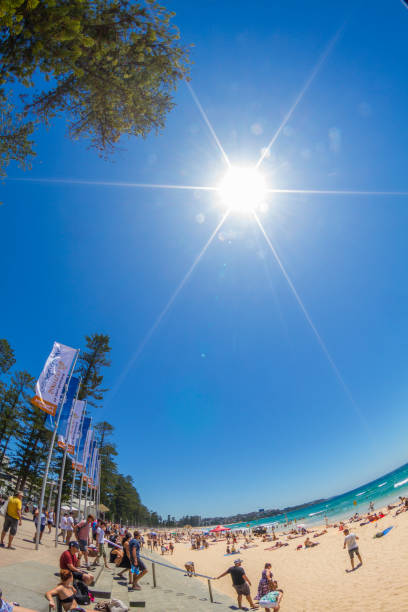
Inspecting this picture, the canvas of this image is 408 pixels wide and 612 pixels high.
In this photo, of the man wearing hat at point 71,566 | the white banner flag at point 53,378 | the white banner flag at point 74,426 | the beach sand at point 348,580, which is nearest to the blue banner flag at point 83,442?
the white banner flag at point 74,426

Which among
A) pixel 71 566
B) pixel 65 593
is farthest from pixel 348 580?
pixel 65 593

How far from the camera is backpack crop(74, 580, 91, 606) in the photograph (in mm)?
4852

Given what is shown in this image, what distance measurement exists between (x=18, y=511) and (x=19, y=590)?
3.76m

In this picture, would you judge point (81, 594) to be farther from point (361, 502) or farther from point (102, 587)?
point (361, 502)

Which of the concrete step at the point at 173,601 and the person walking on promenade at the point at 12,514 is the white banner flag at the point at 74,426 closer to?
the person walking on promenade at the point at 12,514

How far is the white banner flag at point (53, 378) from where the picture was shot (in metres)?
9.93

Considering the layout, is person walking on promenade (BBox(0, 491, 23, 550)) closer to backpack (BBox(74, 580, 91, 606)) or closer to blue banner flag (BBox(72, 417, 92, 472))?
backpack (BBox(74, 580, 91, 606))

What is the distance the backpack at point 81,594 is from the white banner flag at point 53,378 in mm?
5928

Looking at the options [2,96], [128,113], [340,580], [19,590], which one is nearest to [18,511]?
[19,590]

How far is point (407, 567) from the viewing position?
11336 mm

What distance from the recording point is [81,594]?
16.3 feet

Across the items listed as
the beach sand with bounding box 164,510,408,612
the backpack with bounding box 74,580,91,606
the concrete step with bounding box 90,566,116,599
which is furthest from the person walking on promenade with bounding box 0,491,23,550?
the beach sand with bounding box 164,510,408,612

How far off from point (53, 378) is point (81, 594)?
283 inches

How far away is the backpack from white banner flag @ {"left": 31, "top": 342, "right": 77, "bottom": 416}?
233 inches
